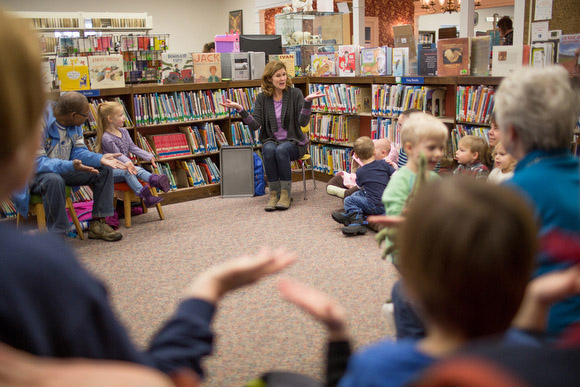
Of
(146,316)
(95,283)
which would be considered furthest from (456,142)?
(95,283)

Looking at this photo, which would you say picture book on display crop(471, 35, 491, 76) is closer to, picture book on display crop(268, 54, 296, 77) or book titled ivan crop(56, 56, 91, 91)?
picture book on display crop(268, 54, 296, 77)

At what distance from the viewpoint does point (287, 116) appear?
550cm

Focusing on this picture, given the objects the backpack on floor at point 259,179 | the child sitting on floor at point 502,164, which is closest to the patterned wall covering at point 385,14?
the backpack on floor at point 259,179

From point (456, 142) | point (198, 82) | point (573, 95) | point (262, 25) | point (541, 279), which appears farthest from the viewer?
point (262, 25)

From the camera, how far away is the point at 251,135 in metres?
6.02

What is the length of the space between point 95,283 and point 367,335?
7.28 feet

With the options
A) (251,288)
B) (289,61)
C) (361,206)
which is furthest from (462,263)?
(289,61)

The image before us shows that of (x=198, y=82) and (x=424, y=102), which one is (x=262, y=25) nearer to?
(x=198, y=82)

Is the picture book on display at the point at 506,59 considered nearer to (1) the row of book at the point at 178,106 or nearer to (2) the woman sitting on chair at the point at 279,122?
(2) the woman sitting on chair at the point at 279,122

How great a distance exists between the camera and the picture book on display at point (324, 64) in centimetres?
617

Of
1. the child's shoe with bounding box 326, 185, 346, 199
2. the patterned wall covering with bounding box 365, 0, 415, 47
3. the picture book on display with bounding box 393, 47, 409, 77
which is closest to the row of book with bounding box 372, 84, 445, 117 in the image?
the picture book on display with bounding box 393, 47, 409, 77

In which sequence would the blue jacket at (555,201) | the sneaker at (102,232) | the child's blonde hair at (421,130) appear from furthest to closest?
the sneaker at (102,232) → the child's blonde hair at (421,130) → the blue jacket at (555,201)

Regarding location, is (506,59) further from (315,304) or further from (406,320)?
(315,304)

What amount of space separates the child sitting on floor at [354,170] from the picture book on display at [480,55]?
0.97m
